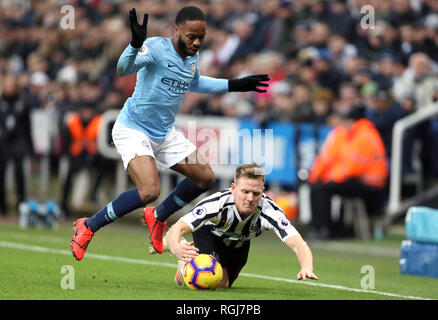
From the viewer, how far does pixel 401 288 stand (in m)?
9.12

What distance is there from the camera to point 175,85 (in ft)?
28.1

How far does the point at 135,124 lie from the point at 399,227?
7.35m

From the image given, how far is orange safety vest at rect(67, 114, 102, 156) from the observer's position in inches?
A: 658

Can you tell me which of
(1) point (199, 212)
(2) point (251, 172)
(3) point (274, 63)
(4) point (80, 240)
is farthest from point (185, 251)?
(3) point (274, 63)

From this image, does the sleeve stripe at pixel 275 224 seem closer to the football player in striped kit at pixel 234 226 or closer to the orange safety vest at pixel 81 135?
the football player in striped kit at pixel 234 226

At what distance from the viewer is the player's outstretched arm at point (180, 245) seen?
7.35m

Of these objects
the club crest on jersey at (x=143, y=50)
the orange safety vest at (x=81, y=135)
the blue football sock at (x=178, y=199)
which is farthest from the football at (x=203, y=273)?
the orange safety vest at (x=81, y=135)

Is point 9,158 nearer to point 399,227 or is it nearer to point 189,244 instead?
point 399,227

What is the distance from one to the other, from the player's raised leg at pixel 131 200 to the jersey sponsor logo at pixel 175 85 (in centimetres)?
66

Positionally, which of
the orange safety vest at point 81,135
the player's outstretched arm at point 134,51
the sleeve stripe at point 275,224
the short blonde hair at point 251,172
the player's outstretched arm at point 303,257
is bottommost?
the player's outstretched arm at point 303,257

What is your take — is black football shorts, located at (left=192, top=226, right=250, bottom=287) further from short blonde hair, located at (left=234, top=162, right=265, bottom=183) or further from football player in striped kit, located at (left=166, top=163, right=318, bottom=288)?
short blonde hair, located at (left=234, top=162, right=265, bottom=183)

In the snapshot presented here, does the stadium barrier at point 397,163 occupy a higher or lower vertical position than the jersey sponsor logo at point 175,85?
lower

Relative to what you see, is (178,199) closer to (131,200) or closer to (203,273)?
(131,200)

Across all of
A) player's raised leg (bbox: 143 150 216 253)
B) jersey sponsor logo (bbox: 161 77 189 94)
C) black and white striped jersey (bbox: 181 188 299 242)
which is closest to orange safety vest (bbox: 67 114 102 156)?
player's raised leg (bbox: 143 150 216 253)
